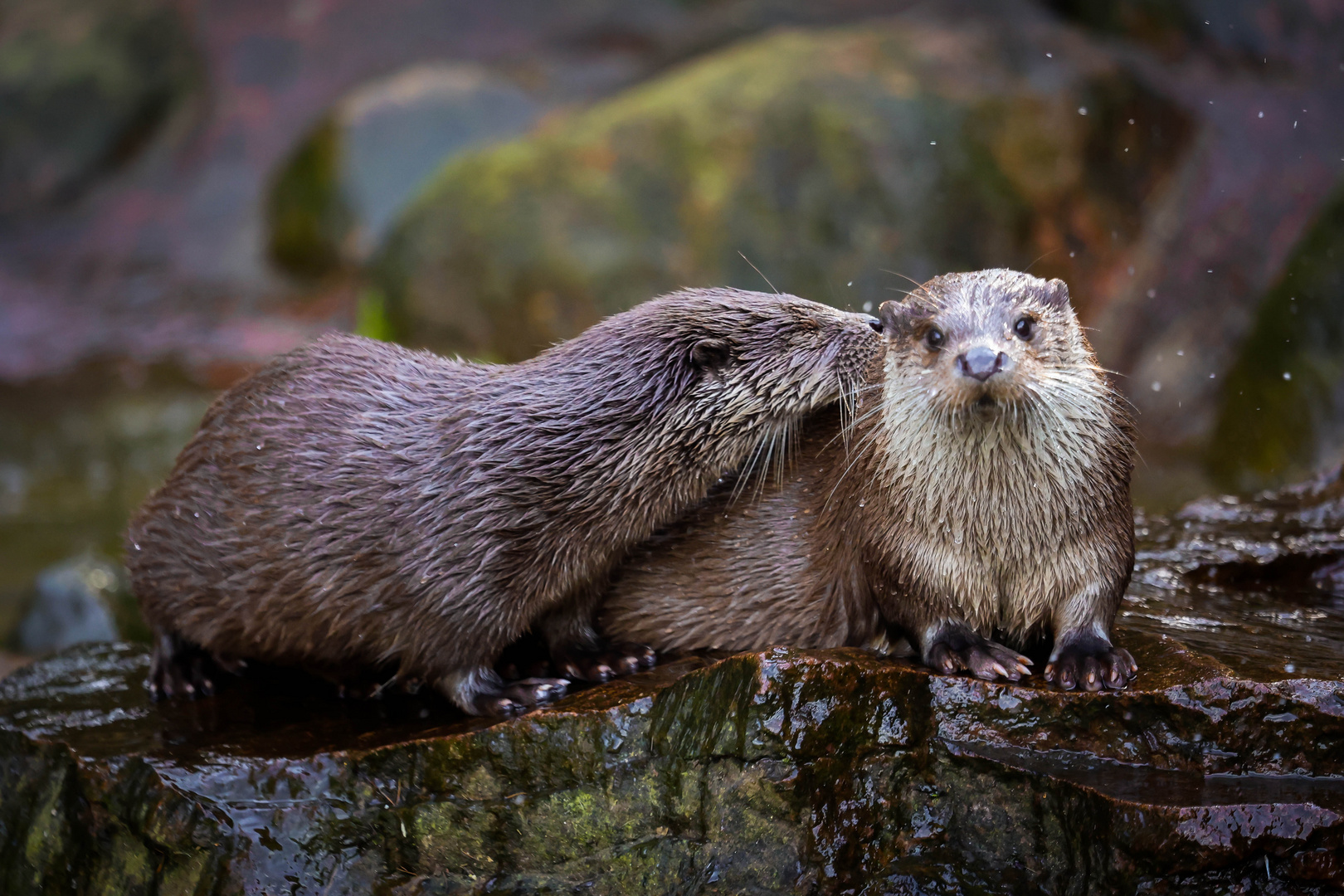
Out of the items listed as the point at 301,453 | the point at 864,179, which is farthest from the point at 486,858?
the point at 864,179

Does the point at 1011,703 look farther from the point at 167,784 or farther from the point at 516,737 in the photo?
the point at 167,784

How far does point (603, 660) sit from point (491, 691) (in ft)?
0.95

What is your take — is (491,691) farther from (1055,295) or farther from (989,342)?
(1055,295)

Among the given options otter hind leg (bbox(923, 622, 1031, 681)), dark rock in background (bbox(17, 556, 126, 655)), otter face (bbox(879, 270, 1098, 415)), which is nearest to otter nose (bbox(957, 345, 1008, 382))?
otter face (bbox(879, 270, 1098, 415))

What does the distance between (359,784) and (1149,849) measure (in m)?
1.62

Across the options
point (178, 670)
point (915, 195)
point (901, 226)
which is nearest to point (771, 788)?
point (178, 670)

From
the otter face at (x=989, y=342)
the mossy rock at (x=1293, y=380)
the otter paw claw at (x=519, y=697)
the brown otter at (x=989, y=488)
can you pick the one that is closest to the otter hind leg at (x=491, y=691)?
the otter paw claw at (x=519, y=697)

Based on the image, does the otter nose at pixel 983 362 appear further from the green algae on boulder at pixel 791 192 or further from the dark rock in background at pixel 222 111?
the dark rock in background at pixel 222 111

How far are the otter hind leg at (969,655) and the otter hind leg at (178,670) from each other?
6.36 ft

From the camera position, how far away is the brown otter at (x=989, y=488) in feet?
8.57

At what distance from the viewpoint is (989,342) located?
2518 millimetres

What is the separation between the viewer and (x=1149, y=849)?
2387 millimetres

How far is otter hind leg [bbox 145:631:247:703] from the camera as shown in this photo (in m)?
3.52

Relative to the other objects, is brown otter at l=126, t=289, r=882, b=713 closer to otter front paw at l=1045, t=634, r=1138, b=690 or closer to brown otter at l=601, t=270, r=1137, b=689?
brown otter at l=601, t=270, r=1137, b=689
